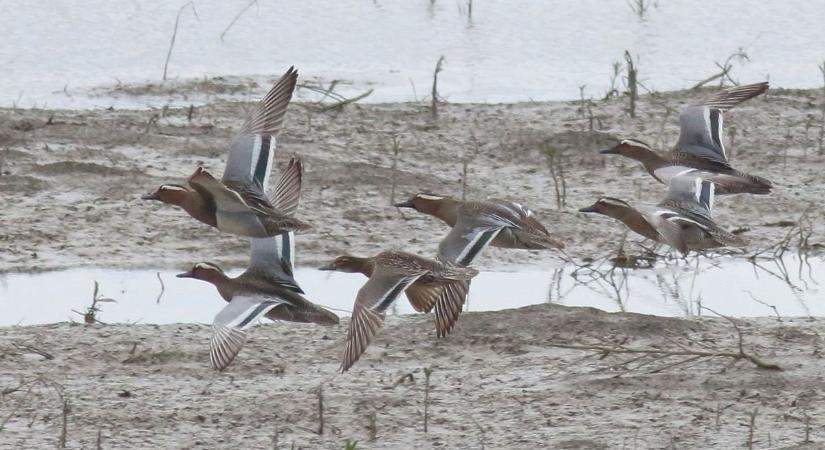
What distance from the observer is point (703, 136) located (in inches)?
393

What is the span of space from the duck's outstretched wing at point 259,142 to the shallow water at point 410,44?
10.3ft

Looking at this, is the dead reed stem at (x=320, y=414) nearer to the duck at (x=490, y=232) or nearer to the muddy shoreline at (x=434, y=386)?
the muddy shoreline at (x=434, y=386)

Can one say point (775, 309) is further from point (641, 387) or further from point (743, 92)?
point (743, 92)

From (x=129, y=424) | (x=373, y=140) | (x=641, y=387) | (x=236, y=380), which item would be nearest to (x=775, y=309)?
(x=641, y=387)

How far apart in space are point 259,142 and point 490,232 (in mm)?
1300

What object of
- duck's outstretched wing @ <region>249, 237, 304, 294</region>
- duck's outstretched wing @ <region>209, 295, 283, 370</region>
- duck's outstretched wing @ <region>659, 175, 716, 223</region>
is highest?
duck's outstretched wing @ <region>659, 175, 716, 223</region>

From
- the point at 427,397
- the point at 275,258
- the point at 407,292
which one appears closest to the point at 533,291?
the point at 407,292

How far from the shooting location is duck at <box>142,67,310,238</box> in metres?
8.09

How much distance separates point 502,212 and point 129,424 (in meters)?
2.74

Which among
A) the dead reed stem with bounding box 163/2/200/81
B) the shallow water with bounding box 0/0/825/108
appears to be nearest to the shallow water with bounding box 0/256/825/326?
the shallow water with bounding box 0/0/825/108

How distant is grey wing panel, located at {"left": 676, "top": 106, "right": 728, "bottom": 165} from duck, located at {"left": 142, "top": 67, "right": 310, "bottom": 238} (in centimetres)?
258

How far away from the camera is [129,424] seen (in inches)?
250

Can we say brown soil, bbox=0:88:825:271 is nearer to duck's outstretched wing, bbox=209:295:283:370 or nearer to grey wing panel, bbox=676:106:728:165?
grey wing panel, bbox=676:106:728:165

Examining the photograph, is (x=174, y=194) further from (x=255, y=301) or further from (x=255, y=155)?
(x=255, y=301)
